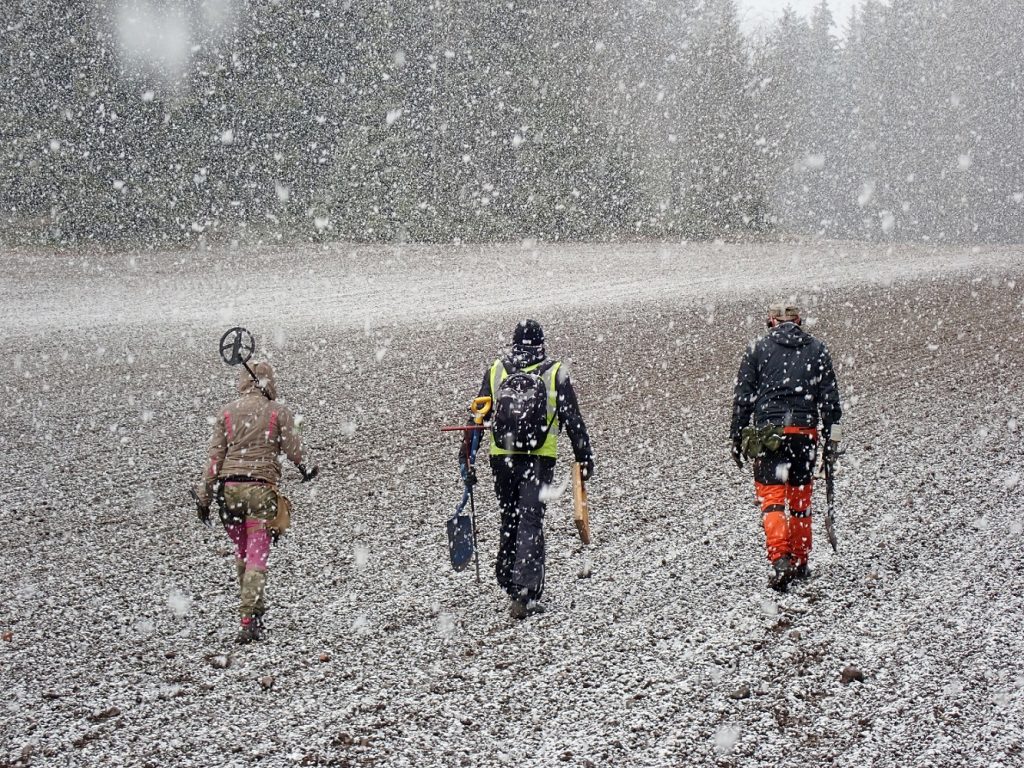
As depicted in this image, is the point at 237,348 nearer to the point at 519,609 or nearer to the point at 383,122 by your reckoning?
the point at 519,609

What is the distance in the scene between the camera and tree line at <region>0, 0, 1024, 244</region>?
111 ft

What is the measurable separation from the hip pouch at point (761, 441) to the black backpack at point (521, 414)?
1.53 meters

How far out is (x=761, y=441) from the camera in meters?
6.14

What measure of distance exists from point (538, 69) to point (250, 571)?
117 feet

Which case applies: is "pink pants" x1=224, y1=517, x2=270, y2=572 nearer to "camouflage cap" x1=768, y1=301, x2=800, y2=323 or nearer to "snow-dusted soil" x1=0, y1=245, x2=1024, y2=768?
"snow-dusted soil" x1=0, y1=245, x2=1024, y2=768

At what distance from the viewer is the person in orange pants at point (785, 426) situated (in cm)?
608

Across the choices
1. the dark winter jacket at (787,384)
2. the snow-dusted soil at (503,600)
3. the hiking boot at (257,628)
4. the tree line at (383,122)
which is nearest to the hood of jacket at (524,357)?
the dark winter jacket at (787,384)

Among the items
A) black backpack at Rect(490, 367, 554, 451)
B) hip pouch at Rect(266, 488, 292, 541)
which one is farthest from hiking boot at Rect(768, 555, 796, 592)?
hip pouch at Rect(266, 488, 292, 541)

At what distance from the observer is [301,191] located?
37.1 m

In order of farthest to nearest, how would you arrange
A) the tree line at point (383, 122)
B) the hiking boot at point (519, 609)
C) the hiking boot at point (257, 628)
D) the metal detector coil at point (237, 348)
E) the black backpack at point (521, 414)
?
the tree line at point (383, 122)
the hiking boot at point (519, 609)
the hiking boot at point (257, 628)
the black backpack at point (521, 414)
the metal detector coil at point (237, 348)

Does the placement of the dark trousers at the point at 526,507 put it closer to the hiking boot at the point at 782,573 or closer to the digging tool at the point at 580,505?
the digging tool at the point at 580,505

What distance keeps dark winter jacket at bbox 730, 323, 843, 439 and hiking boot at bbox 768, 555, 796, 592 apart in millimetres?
960

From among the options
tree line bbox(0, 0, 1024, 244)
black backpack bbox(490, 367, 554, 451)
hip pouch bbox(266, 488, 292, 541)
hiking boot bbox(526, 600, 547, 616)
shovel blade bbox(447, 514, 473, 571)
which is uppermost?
tree line bbox(0, 0, 1024, 244)

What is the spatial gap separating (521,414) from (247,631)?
2422 millimetres
